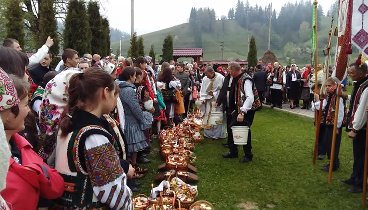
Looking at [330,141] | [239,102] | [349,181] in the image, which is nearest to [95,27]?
[239,102]

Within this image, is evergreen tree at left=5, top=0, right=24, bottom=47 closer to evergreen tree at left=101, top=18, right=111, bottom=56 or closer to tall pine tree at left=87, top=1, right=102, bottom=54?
tall pine tree at left=87, top=1, right=102, bottom=54

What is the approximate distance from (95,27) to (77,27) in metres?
3.12

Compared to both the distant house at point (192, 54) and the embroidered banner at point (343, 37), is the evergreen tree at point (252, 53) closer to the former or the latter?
the distant house at point (192, 54)

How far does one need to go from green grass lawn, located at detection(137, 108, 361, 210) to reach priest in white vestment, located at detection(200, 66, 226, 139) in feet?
1.10

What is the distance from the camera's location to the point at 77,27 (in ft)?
49.8

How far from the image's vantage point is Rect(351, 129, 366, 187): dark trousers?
5.51 meters

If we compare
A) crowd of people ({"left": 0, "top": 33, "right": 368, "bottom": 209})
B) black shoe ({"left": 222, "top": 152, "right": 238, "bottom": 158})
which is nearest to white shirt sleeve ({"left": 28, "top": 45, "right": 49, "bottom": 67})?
crowd of people ({"left": 0, "top": 33, "right": 368, "bottom": 209})

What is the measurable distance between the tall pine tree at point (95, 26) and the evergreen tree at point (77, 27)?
2.74 m

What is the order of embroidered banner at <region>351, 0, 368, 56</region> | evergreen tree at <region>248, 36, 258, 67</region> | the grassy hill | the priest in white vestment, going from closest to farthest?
embroidered banner at <region>351, 0, 368, 56</region>
the priest in white vestment
evergreen tree at <region>248, 36, 258, 67</region>
the grassy hill

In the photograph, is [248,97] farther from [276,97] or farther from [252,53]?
[252,53]

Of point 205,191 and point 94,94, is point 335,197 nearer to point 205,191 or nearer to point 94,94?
point 205,191

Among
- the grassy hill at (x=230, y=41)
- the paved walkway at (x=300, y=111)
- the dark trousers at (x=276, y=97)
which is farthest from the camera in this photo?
the grassy hill at (x=230, y=41)

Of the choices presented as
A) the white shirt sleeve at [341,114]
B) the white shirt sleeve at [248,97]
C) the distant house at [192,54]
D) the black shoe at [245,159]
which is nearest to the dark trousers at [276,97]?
the black shoe at [245,159]

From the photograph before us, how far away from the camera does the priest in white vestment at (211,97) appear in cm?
925
